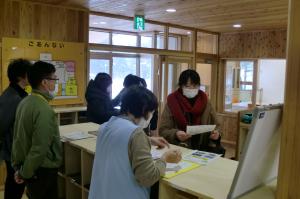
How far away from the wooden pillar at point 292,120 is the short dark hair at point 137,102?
638 millimetres

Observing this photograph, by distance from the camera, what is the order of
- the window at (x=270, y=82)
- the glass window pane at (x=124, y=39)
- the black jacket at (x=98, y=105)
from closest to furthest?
the black jacket at (x=98, y=105) → the glass window pane at (x=124, y=39) → the window at (x=270, y=82)

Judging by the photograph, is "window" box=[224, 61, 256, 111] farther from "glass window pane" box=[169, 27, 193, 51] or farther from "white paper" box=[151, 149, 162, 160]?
"white paper" box=[151, 149, 162, 160]

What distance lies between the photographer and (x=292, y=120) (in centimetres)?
109

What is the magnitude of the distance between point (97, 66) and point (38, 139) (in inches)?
176

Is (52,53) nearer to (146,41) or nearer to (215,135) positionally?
(215,135)

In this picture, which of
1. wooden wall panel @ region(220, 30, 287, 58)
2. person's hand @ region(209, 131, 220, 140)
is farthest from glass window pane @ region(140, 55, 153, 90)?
person's hand @ region(209, 131, 220, 140)

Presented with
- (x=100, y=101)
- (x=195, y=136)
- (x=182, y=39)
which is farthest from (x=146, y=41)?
(x=195, y=136)

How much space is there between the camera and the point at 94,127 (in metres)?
3.30

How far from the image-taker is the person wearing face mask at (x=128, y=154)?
1.42 meters

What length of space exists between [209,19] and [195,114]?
3.25 metres

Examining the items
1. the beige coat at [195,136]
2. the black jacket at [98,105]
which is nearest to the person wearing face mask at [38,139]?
the beige coat at [195,136]

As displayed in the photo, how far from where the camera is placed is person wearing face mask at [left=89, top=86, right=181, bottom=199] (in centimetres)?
142

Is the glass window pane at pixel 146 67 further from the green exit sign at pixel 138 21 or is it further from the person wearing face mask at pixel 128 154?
the person wearing face mask at pixel 128 154

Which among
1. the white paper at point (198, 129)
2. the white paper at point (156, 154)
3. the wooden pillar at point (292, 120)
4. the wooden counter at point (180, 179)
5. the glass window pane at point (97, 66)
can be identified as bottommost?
the wooden counter at point (180, 179)
